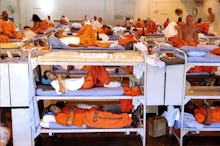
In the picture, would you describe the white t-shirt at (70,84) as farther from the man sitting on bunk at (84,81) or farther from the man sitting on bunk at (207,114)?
the man sitting on bunk at (207,114)

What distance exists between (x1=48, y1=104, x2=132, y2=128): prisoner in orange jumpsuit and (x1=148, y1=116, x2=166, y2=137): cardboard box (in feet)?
1.82

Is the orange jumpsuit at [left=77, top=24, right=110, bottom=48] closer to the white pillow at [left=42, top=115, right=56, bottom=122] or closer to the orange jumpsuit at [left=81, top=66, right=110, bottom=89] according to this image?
the orange jumpsuit at [left=81, top=66, right=110, bottom=89]

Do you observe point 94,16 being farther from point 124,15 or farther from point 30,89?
point 30,89

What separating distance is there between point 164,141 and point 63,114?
1218 millimetres

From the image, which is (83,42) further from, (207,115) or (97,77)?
(207,115)

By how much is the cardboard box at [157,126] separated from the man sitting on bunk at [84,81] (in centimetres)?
71

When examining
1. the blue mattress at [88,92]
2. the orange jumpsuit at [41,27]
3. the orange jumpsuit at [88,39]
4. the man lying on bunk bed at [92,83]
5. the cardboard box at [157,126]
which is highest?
the orange jumpsuit at [41,27]

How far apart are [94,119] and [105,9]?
347 inches

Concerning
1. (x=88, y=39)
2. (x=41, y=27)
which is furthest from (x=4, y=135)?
(x=41, y=27)

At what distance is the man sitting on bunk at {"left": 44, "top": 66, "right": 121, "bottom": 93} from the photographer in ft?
9.70

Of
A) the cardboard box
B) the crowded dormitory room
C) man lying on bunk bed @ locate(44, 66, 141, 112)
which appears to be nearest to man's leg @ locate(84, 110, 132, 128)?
the crowded dormitory room

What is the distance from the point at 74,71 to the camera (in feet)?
14.8

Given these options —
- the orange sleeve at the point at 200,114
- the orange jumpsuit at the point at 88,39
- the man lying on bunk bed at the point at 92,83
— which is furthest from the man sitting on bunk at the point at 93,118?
the orange jumpsuit at the point at 88,39

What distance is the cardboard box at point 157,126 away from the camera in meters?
3.53
